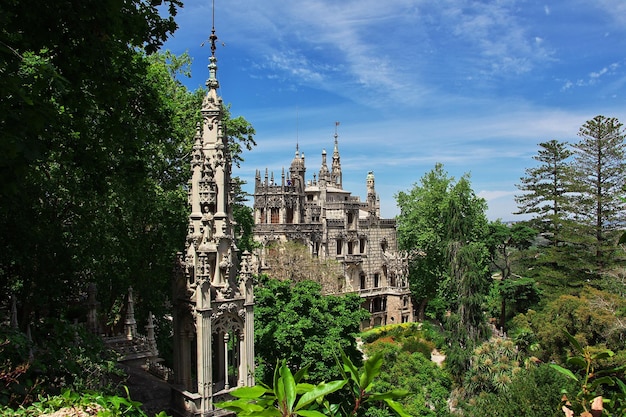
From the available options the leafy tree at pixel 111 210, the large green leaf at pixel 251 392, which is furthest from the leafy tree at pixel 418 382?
the large green leaf at pixel 251 392

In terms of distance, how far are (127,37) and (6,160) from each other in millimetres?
3520

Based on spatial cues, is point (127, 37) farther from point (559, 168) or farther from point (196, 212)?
point (559, 168)

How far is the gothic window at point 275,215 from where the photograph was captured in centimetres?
4056

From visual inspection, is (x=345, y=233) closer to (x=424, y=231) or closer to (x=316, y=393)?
(x=424, y=231)

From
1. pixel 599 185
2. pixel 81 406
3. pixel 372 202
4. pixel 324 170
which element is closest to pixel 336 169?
pixel 324 170

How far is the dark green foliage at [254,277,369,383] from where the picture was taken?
15.3 metres

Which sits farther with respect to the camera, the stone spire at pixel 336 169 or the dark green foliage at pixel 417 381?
the stone spire at pixel 336 169

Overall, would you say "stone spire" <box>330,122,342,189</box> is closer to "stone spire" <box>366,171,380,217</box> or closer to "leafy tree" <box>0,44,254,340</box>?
"stone spire" <box>366,171,380,217</box>

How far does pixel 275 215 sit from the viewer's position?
40719 millimetres

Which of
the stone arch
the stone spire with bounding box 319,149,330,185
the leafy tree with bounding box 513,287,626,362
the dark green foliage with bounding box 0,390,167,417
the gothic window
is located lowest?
the leafy tree with bounding box 513,287,626,362

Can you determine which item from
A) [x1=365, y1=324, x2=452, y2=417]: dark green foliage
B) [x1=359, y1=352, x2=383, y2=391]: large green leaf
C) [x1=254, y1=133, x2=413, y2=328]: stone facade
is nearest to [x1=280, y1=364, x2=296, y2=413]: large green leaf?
[x1=359, y1=352, x2=383, y2=391]: large green leaf

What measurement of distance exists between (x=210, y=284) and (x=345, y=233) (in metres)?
32.5

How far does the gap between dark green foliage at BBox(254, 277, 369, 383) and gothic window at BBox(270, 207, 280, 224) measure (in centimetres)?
2301

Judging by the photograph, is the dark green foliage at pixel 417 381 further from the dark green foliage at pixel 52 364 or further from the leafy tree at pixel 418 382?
the dark green foliage at pixel 52 364
